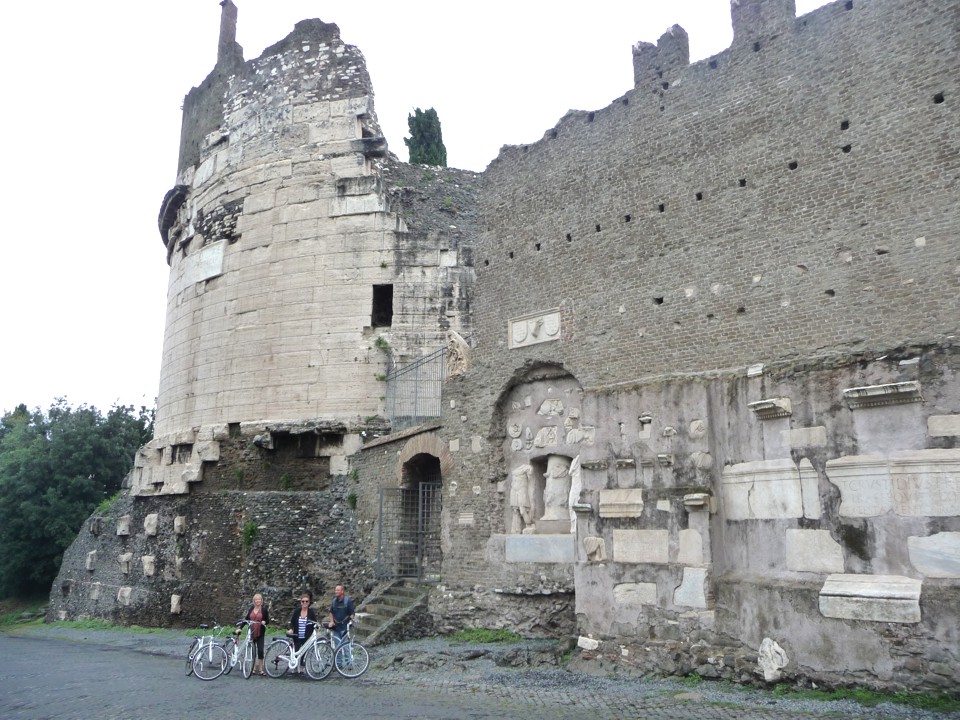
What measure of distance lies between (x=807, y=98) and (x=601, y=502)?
5.49 m

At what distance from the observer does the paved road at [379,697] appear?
7398 millimetres

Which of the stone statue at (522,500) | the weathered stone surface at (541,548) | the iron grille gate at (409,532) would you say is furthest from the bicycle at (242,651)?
the iron grille gate at (409,532)

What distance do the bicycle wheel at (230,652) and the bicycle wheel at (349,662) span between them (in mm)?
1378

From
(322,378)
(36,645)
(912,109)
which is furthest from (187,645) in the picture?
(912,109)

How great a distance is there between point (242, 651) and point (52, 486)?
19616mm

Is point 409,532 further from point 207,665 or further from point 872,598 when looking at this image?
point 872,598

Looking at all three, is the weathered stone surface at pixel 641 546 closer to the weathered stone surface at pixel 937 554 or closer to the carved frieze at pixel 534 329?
the weathered stone surface at pixel 937 554

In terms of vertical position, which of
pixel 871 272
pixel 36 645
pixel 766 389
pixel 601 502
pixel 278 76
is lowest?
pixel 36 645

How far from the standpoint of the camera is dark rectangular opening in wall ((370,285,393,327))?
18.3m

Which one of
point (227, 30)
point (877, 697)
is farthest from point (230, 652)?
point (227, 30)

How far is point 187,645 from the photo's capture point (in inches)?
579

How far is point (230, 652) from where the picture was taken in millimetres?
10445

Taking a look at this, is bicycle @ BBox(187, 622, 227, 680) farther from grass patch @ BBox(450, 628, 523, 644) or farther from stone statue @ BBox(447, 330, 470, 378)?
stone statue @ BBox(447, 330, 470, 378)

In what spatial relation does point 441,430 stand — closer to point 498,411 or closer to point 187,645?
point 498,411
